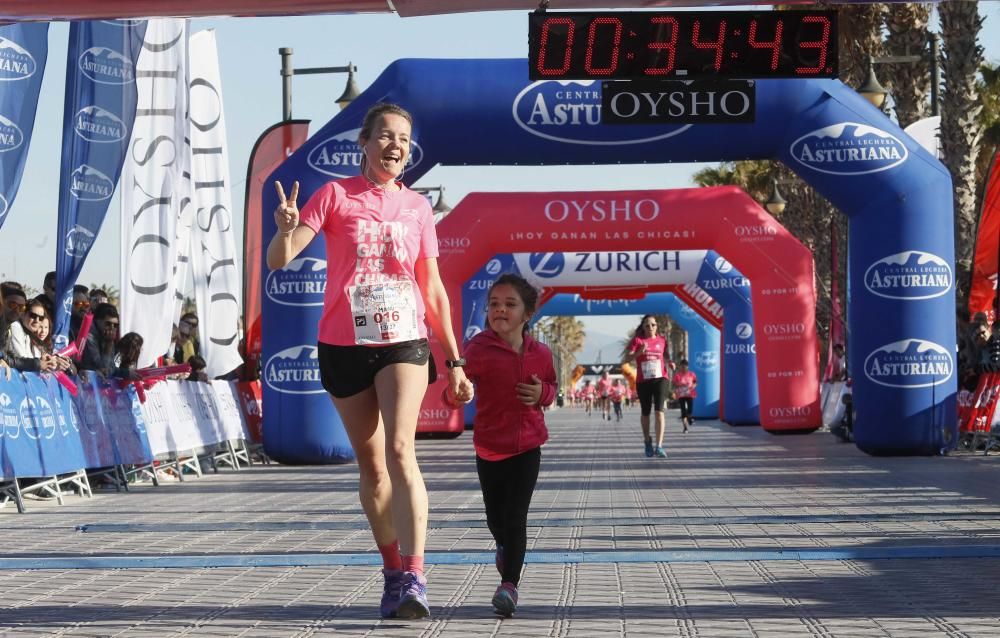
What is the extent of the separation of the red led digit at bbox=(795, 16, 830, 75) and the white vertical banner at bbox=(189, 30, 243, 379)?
11571mm

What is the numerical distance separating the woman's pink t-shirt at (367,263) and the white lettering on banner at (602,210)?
21436 mm

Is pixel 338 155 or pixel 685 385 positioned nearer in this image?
pixel 338 155

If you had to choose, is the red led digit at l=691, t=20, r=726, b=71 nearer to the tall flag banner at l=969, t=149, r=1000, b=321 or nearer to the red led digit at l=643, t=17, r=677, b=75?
the red led digit at l=643, t=17, r=677, b=75

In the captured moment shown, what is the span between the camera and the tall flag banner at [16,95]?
13031mm

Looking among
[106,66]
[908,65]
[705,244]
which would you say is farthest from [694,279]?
[106,66]

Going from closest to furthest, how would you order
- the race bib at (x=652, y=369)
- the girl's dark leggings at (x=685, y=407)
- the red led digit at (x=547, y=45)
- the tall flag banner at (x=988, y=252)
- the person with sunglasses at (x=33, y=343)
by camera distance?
the red led digit at (x=547, y=45) → the person with sunglasses at (x=33, y=343) → the race bib at (x=652, y=369) → the tall flag banner at (x=988, y=252) → the girl's dark leggings at (x=685, y=407)

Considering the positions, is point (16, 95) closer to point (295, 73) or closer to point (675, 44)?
point (675, 44)

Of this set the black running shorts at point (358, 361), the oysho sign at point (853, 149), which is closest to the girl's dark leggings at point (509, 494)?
the black running shorts at point (358, 361)

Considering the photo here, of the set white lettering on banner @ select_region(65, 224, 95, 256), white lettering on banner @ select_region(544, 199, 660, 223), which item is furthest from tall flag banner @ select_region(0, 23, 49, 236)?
white lettering on banner @ select_region(544, 199, 660, 223)

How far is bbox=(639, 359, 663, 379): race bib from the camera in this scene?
20.0 metres

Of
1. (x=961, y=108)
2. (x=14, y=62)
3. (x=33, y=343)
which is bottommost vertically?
(x=33, y=343)

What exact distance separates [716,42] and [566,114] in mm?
8313

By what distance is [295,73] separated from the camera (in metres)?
26.1

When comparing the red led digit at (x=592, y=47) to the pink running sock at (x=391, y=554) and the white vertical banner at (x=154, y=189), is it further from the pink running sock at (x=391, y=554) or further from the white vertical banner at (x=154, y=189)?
the white vertical banner at (x=154, y=189)
